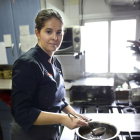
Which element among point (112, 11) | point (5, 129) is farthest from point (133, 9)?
point (5, 129)

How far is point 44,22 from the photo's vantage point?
2.58 feet

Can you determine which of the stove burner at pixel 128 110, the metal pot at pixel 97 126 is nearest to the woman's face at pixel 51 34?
the metal pot at pixel 97 126

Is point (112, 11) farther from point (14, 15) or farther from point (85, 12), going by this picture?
point (14, 15)

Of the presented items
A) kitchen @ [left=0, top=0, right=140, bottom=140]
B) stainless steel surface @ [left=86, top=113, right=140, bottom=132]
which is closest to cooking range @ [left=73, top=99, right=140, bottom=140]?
kitchen @ [left=0, top=0, right=140, bottom=140]

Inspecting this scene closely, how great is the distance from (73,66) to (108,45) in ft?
1.97

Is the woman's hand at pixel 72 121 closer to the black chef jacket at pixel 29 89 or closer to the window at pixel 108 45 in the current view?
the black chef jacket at pixel 29 89

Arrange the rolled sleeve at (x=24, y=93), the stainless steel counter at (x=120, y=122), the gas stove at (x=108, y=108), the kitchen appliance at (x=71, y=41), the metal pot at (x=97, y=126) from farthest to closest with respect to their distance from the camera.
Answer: the kitchen appliance at (x=71, y=41), the gas stove at (x=108, y=108), the stainless steel counter at (x=120, y=122), the metal pot at (x=97, y=126), the rolled sleeve at (x=24, y=93)

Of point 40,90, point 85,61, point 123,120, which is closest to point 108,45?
point 85,61

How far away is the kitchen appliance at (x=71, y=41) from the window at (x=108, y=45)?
0.39 metres

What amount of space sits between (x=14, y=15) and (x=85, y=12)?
940 mm

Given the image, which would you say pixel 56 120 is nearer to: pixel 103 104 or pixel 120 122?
pixel 120 122

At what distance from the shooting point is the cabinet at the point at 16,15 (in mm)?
1706

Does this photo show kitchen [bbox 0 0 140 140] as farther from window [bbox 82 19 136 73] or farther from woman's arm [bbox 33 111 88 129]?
woman's arm [bbox 33 111 88 129]

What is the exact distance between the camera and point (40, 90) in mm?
796
